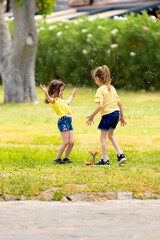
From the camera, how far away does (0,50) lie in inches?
641

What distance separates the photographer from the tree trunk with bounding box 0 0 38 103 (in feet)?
50.1

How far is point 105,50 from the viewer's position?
18.6 meters

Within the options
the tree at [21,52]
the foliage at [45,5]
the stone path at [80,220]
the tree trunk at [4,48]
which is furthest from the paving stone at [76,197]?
the foliage at [45,5]

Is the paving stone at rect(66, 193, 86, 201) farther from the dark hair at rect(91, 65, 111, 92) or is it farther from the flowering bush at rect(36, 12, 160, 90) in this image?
the flowering bush at rect(36, 12, 160, 90)

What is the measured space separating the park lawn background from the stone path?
460 mm

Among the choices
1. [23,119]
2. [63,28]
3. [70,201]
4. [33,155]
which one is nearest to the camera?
[70,201]

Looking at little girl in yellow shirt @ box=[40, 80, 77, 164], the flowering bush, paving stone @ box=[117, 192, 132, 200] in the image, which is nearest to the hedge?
the flowering bush

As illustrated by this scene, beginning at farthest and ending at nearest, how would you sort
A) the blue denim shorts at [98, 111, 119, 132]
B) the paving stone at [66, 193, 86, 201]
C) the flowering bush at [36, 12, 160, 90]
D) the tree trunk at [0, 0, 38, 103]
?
the flowering bush at [36, 12, 160, 90]
the tree trunk at [0, 0, 38, 103]
the blue denim shorts at [98, 111, 119, 132]
the paving stone at [66, 193, 86, 201]

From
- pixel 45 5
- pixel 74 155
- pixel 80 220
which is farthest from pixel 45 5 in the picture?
pixel 80 220

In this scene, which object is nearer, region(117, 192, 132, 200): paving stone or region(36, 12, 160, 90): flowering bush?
region(117, 192, 132, 200): paving stone

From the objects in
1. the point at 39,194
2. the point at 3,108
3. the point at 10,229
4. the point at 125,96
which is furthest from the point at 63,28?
the point at 10,229

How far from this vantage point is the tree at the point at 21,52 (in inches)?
602

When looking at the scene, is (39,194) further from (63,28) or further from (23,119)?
(63,28)

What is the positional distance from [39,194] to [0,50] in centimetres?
1115
